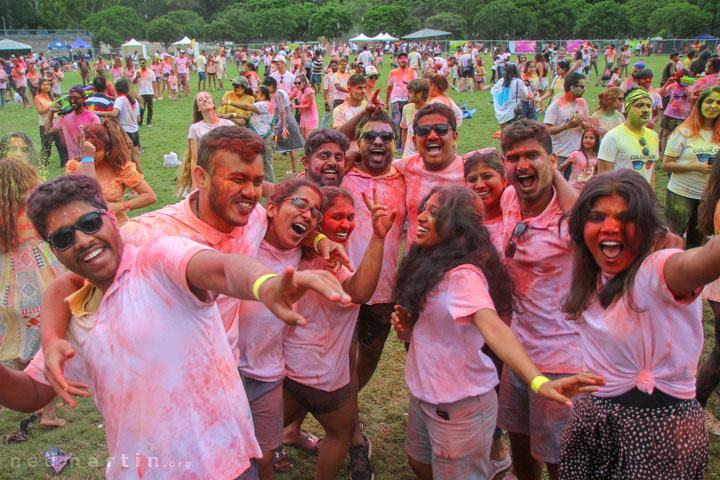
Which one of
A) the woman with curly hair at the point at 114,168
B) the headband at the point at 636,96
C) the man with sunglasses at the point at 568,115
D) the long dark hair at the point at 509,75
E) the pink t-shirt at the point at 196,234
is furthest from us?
the long dark hair at the point at 509,75

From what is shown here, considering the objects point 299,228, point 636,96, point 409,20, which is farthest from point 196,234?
point 409,20

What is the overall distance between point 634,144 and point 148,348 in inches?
208

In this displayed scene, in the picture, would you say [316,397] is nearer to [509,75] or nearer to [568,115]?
[568,115]

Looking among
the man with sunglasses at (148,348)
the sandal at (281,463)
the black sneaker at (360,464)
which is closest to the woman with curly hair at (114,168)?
the sandal at (281,463)

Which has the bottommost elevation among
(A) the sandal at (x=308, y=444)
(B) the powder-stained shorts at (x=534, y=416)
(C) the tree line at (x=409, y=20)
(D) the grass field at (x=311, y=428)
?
(D) the grass field at (x=311, y=428)

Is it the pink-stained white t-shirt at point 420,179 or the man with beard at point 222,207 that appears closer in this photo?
the man with beard at point 222,207

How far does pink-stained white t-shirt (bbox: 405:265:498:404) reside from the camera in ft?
9.00

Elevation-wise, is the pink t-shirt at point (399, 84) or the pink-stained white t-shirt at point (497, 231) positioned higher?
the pink t-shirt at point (399, 84)

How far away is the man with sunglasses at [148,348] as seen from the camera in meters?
1.99

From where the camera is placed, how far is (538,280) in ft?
10.2

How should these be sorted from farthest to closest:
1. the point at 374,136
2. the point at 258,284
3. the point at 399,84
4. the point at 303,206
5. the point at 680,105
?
the point at 399,84
the point at 680,105
the point at 374,136
the point at 303,206
the point at 258,284

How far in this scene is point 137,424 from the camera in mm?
2035

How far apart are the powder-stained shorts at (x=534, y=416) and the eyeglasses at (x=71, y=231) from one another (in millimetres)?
2368

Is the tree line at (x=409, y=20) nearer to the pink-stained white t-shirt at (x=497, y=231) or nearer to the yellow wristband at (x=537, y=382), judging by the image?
the pink-stained white t-shirt at (x=497, y=231)
